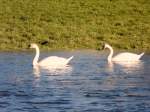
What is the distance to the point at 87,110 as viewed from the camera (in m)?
16.1

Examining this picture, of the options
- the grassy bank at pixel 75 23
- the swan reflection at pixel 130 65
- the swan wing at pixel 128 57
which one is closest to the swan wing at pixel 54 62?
the swan reflection at pixel 130 65

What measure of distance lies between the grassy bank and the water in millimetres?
7726

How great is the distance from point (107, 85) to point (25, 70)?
516 cm

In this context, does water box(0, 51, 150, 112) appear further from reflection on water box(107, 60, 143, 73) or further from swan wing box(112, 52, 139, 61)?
swan wing box(112, 52, 139, 61)

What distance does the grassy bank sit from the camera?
3647cm

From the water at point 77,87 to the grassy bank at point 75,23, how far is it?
7.73 meters

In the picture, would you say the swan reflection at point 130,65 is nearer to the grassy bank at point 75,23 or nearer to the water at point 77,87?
the water at point 77,87

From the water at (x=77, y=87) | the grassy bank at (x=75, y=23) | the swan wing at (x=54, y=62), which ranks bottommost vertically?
the water at (x=77, y=87)

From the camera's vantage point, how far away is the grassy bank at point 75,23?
3647cm

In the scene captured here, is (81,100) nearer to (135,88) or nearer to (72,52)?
(135,88)

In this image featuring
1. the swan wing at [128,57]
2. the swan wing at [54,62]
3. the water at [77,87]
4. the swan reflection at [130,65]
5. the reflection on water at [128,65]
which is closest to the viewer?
the water at [77,87]

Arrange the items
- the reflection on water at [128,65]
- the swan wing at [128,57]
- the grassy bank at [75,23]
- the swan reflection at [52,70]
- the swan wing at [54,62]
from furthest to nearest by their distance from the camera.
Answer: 1. the grassy bank at [75,23]
2. the swan wing at [128,57]
3. the swan wing at [54,62]
4. the reflection on water at [128,65]
5. the swan reflection at [52,70]

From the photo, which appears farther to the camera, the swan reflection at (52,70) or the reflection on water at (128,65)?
the reflection on water at (128,65)

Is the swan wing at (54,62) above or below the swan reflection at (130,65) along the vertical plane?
above
